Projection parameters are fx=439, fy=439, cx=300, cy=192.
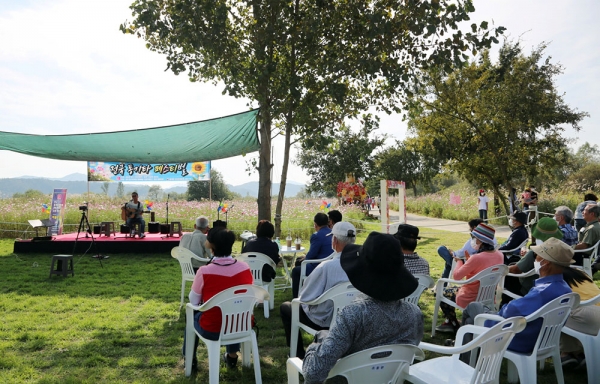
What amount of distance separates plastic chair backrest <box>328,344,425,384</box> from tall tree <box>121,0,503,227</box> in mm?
5609

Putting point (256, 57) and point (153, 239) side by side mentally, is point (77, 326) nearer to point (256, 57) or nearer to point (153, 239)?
point (256, 57)

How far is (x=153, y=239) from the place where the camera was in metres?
11.1

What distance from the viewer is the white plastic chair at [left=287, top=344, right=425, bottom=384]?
1.93 m

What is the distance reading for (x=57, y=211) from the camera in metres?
11.8

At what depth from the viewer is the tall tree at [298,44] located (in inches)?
278

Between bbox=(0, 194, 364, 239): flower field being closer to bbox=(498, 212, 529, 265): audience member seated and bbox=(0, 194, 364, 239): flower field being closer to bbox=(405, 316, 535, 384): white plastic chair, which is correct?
bbox=(498, 212, 529, 265): audience member seated

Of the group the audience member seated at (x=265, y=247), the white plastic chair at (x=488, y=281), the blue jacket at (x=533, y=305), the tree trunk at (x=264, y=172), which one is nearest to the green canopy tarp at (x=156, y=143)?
the tree trunk at (x=264, y=172)

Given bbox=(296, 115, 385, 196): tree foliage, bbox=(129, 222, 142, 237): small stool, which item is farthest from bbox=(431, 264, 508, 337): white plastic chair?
bbox=(296, 115, 385, 196): tree foliage

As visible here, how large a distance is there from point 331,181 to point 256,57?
27.8m

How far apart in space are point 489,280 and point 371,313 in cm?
256

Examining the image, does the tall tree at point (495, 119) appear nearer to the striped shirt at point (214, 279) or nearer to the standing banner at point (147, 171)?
the standing banner at point (147, 171)

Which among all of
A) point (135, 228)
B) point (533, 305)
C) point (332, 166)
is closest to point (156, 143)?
point (135, 228)

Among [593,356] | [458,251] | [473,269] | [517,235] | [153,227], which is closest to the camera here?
[593,356]

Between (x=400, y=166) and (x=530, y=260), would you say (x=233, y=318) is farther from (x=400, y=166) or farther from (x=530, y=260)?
(x=400, y=166)
